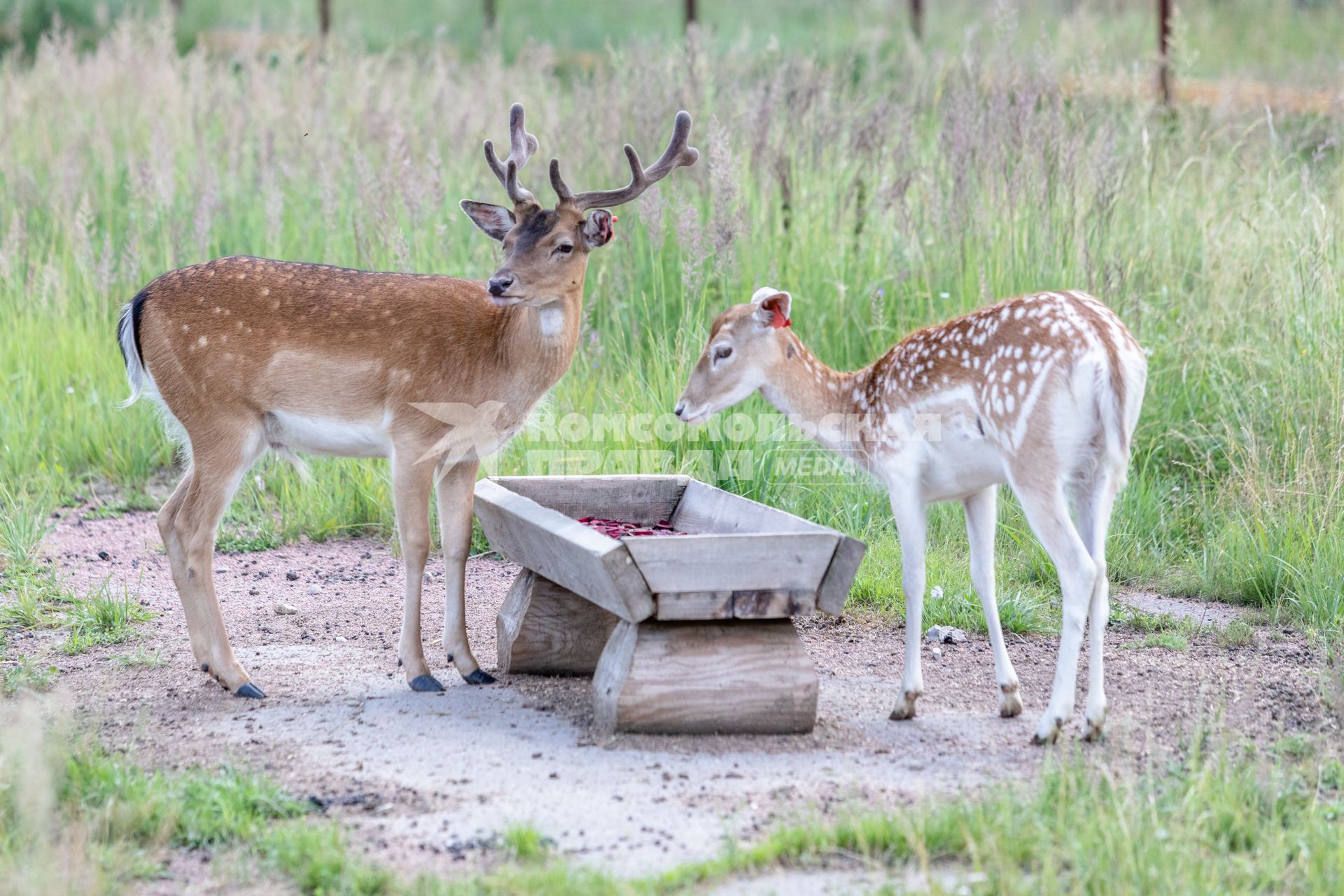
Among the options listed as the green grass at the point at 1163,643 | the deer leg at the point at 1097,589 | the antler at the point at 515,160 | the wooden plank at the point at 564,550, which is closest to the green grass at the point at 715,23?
the antler at the point at 515,160

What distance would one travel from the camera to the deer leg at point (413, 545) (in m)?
4.73

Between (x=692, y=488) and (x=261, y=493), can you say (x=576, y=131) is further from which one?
(x=692, y=488)

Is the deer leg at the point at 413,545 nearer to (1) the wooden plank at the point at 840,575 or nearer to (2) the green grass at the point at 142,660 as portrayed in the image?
(2) the green grass at the point at 142,660

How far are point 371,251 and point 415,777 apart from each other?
429cm

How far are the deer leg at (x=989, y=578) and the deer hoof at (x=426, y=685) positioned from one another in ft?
5.87

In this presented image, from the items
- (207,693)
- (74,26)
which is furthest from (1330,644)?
(74,26)

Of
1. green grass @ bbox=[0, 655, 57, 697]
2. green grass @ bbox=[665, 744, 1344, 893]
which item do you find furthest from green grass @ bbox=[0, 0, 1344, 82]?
green grass @ bbox=[665, 744, 1344, 893]

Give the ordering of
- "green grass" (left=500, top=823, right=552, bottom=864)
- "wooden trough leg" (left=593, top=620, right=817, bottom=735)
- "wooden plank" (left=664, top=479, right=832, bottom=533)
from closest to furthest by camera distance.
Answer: "green grass" (left=500, top=823, right=552, bottom=864) → "wooden trough leg" (left=593, top=620, right=817, bottom=735) → "wooden plank" (left=664, top=479, right=832, bottom=533)

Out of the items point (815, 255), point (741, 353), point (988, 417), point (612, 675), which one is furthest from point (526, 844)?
point (815, 255)

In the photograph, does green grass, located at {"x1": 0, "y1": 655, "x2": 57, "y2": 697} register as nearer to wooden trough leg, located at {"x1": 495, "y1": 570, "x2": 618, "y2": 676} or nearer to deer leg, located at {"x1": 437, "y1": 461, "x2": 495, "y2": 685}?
deer leg, located at {"x1": 437, "y1": 461, "x2": 495, "y2": 685}

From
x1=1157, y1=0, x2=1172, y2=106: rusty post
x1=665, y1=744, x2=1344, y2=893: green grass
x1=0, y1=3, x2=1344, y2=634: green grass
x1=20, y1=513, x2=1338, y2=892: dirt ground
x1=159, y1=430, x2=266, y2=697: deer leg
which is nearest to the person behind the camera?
x1=665, y1=744, x2=1344, y2=893: green grass

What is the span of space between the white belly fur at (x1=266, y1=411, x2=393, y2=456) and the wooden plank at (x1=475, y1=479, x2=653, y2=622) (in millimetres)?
427

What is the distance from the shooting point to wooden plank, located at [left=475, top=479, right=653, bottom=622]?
4.04m

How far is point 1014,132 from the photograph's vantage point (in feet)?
24.1
